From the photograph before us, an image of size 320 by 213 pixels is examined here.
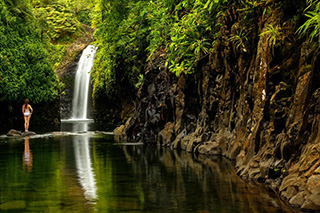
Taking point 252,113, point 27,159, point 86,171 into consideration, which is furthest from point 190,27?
point 27,159

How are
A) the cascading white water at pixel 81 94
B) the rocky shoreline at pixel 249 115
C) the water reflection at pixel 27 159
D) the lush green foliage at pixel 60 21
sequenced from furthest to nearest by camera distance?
the lush green foliage at pixel 60 21
the cascading white water at pixel 81 94
the water reflection at pixel 27 159
the rocky shoreline at pixel 249 115

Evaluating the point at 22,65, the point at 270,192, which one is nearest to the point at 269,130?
the point at 270,192

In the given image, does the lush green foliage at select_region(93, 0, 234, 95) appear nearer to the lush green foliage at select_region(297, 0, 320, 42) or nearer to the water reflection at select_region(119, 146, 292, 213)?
the lush green foliage at select_region(297, 0, 320, 42)

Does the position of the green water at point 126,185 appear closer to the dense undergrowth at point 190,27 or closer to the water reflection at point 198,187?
the water reflection at point 198,187

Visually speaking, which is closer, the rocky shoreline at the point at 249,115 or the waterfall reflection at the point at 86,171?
the rocky shoreline at the point at 249,115

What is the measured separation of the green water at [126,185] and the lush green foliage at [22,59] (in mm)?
14398

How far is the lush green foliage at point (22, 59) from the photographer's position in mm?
26547

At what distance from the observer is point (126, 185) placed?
26.6 ft

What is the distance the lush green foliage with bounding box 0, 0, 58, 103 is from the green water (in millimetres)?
14398

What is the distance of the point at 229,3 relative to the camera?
36.8ft

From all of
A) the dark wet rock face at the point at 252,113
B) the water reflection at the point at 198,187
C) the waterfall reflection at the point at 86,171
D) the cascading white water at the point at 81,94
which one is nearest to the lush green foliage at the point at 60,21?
the cascading white water at the point at 81,94

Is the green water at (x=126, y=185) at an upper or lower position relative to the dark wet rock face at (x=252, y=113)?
lower

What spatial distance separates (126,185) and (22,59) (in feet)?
71.1

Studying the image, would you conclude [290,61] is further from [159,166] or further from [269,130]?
[159,166]
